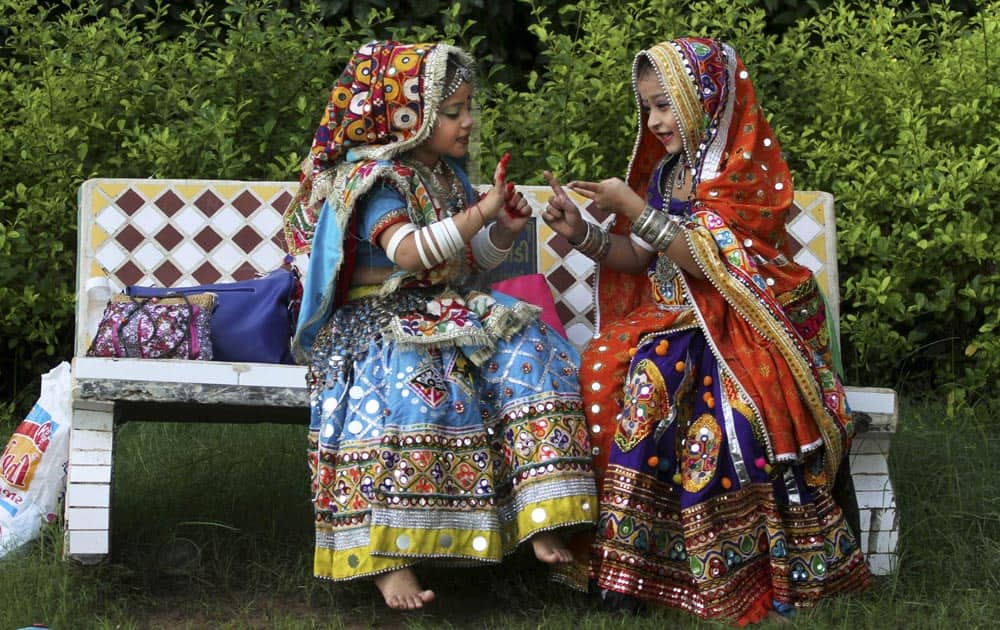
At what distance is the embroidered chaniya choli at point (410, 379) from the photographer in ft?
13.9

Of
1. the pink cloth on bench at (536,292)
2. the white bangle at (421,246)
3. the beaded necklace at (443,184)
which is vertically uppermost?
the beaded necklace at (443,184)

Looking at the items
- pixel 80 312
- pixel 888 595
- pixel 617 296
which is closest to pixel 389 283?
pixel 617 296

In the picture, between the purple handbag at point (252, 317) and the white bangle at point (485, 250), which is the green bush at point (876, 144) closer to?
the white bangle at point (485, 250)

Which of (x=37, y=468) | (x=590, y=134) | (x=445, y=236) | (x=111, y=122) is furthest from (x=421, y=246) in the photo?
(x=111, y=122)

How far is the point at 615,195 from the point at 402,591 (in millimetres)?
1202

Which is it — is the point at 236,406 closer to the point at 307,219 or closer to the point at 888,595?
the point at 307,219

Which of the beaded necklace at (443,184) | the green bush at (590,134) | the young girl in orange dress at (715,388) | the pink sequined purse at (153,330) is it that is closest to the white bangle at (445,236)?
the beaded necklace at (443,184)

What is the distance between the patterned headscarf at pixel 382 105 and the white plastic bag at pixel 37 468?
99cm

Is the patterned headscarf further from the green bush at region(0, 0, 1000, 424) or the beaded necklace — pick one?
the green bush at region(0, 0, 1000, 424)

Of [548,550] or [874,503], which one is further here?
[874,503]

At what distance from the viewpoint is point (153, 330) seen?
4.59 meters

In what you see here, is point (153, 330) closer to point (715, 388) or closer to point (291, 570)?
point (291, 570)

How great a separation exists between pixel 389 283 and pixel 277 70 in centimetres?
194

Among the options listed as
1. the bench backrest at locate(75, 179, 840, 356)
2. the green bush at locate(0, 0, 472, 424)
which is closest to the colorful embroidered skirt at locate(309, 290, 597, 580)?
the bench backrest at locate(75, 179, 840, 356)
